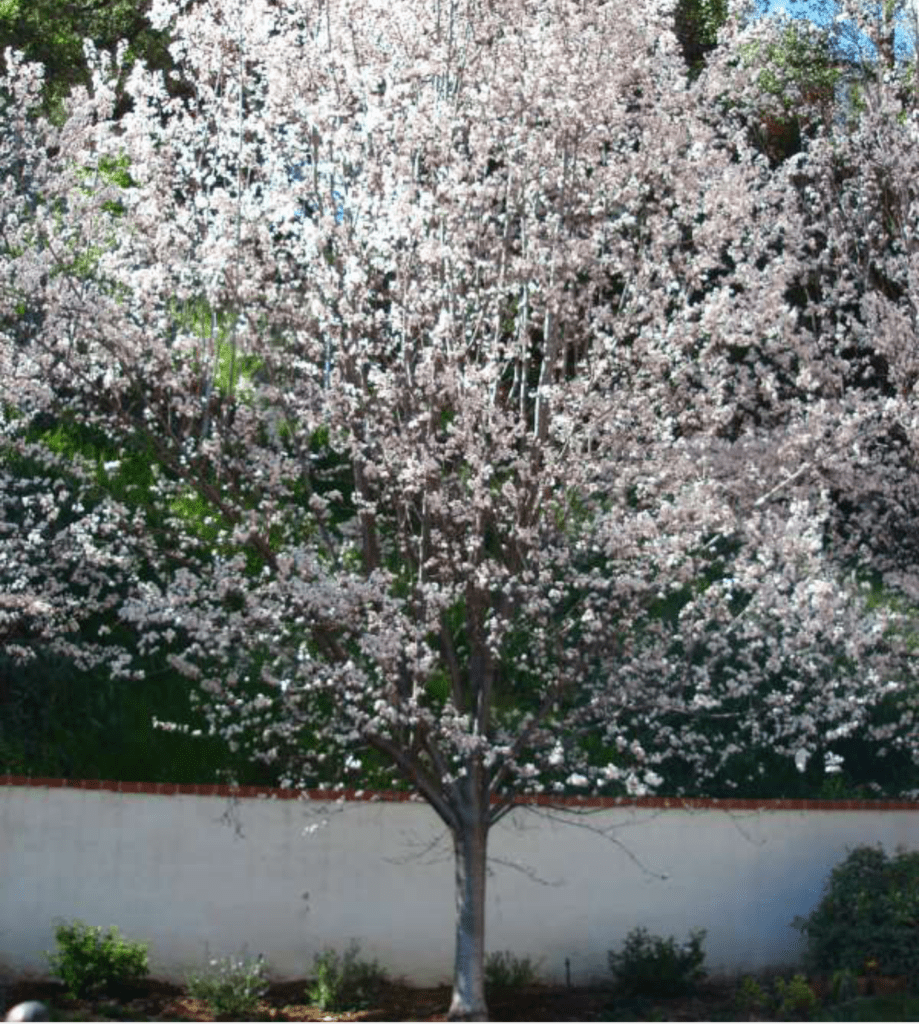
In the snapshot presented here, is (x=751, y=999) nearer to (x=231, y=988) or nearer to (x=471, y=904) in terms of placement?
(x=471, y=904)

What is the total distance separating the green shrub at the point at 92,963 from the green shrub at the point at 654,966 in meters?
3.33

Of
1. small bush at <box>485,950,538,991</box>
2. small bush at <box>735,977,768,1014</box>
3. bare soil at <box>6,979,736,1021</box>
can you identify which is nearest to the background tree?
small bush at <box>735,977,768,1014</box>

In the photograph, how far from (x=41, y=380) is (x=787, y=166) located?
20.8 feet

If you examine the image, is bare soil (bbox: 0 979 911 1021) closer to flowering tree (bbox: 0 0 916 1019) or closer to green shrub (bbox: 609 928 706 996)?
green shrub (bbox: 609 928 706 996)

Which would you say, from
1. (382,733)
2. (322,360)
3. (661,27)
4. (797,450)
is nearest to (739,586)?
(797,450)

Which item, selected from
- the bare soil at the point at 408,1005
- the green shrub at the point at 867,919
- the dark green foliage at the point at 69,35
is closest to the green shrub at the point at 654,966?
the bare soil at the point at 408,1005

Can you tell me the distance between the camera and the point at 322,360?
10.3 meters

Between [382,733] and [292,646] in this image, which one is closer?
[382,733]

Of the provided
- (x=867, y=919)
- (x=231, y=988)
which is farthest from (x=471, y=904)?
(x=867, y=919)

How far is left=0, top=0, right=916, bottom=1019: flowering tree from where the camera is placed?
9516 millimetres

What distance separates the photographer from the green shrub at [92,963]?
918 cm

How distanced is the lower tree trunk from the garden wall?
809 mm

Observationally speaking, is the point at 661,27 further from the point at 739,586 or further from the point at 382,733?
the point at 382,733

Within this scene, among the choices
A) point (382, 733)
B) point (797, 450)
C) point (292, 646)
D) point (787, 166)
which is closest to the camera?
point (382, 733)
